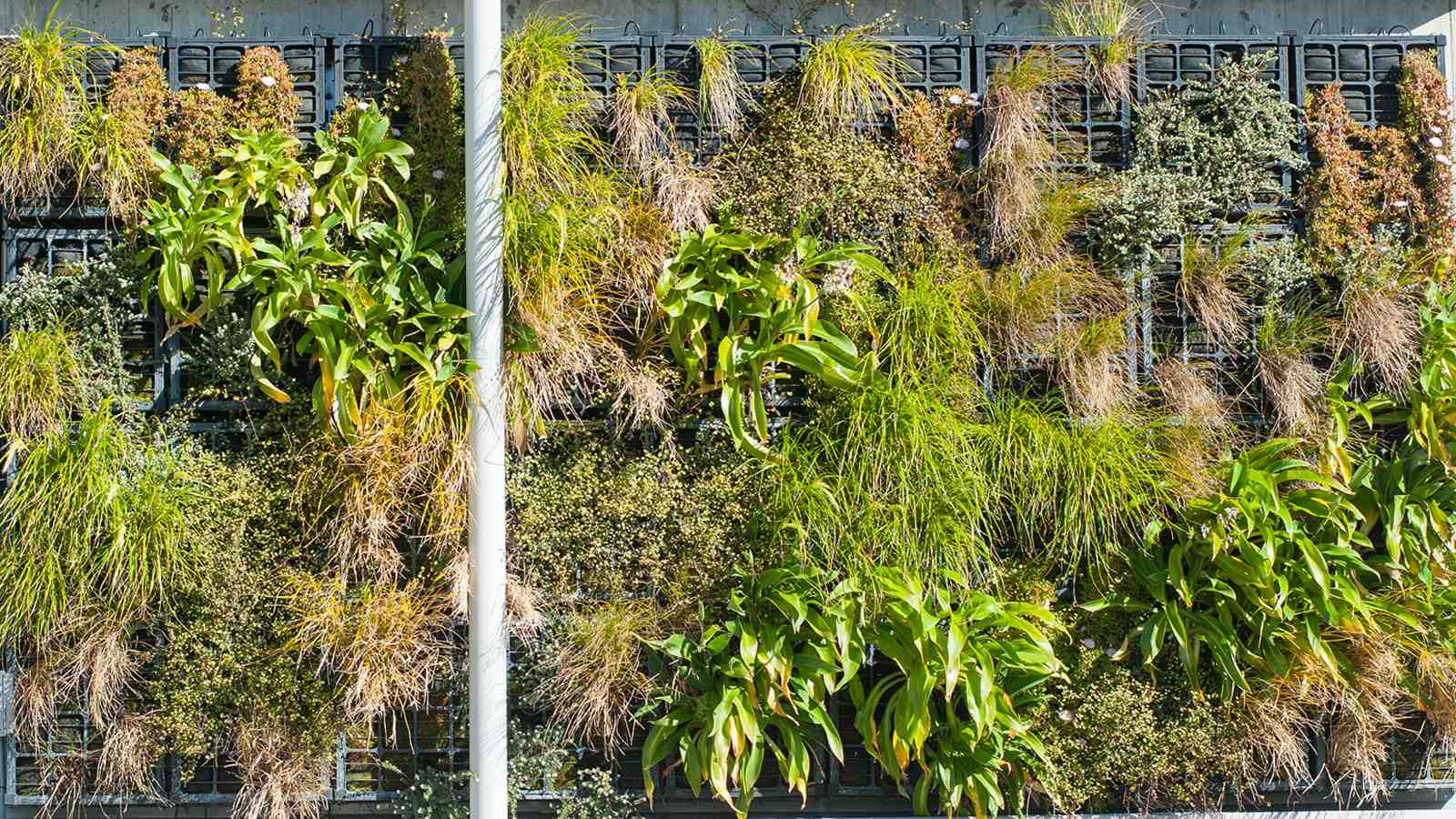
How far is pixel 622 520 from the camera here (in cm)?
330

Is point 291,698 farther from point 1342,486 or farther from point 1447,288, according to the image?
point 1447,288

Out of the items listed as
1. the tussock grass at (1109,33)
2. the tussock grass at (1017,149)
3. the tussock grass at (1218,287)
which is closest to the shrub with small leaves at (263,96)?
the tussock grass at (1017,149)

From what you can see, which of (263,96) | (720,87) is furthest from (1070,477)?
(263,96)

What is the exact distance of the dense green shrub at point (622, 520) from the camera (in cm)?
328

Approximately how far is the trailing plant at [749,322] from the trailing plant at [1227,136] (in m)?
1.11

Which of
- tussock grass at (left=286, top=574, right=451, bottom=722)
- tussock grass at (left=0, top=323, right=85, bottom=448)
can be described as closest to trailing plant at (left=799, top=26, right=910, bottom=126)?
tussock grass at (left=286, top=574, right=451, bottom=722)

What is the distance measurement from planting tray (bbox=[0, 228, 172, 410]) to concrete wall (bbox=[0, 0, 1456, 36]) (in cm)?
81

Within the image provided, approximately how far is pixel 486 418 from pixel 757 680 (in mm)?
1135

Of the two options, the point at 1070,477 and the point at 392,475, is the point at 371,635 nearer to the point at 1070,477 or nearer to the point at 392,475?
the point at 392,475

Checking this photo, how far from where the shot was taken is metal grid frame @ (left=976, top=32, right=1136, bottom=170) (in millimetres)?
3498

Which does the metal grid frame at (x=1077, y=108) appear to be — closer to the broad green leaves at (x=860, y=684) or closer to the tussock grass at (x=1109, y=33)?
the tussock grass at (x=1109, y=33)

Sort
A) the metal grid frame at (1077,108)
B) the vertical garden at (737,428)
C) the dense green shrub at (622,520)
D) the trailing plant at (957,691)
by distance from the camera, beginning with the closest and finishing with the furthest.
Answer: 1. the trailing plant at (957,691)
2. the vertical garden at (737,428)
3. the dense green shrub at (622,520)
4. the metal grid frame at (1077,108)

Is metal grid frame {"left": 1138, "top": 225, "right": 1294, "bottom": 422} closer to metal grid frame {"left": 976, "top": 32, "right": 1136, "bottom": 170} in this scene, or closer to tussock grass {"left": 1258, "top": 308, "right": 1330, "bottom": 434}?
tussock grass {"left": 1258, "top": 308, "right": 1330, "bottom": 434}

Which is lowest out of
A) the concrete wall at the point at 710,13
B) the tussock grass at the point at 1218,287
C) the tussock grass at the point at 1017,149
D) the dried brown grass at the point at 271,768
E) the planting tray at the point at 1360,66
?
the dried brown grass at the point at 271,768
